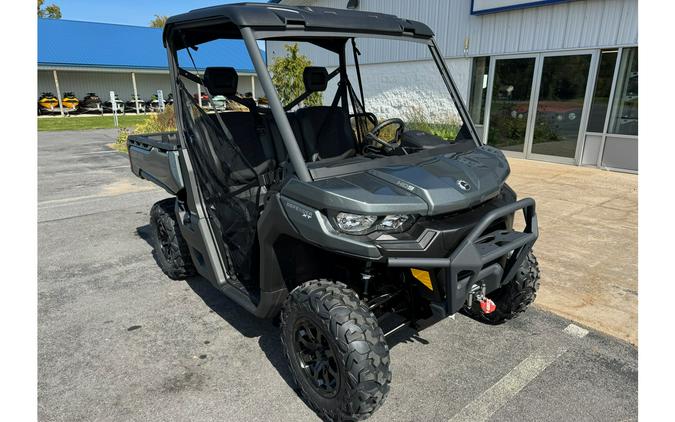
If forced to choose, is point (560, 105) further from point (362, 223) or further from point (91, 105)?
point (91, 105)

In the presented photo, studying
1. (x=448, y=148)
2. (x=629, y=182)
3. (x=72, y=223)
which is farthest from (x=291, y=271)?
(x=629, y=182)

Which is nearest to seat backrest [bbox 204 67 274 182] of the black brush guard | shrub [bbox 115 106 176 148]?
the black brush guard

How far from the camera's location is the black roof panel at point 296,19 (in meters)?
2.34

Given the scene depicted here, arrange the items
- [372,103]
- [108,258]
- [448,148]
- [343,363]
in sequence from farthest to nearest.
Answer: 1. [108,258]
2. [372,103]
3. [448,148]
4. [343,363]

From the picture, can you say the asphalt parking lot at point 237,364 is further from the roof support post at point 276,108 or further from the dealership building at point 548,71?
the dealership building at point 548,71

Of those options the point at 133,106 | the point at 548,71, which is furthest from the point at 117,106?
the point at 548,71

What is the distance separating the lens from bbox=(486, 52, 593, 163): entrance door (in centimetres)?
888

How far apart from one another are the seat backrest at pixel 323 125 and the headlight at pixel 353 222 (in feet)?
3.88

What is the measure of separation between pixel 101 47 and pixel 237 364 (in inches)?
1294

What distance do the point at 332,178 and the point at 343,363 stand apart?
0.93 metres

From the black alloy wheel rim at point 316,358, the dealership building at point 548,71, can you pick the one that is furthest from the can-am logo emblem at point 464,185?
the dealership building at point 548,71

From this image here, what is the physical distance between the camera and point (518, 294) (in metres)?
3.10

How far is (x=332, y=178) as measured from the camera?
230cm

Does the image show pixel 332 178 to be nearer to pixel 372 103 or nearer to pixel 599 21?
pixel 372 103
